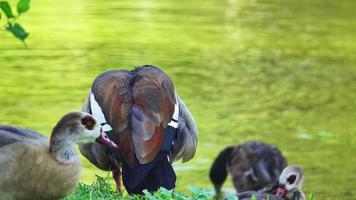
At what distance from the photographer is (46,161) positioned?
5910 mm

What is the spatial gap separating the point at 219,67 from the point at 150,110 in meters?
15.0

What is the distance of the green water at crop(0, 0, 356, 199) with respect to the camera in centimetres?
1681

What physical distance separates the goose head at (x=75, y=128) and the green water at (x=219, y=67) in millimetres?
6957

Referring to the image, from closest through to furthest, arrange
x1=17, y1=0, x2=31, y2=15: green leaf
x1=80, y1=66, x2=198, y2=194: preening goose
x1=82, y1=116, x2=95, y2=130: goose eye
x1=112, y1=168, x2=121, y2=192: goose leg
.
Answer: x1=17, y1=0, x2=31, y2=15: green leaf, x1=82, y1=116, x2=95, y2=130: goose eye, x1=80, y1=66, x2=198, y2=194: preening goose, x1=112, y1=168, x2=121, y2=192: goose leg

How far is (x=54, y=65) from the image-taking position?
71.7ft

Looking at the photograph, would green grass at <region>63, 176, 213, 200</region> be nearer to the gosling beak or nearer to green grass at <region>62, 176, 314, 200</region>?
green grass at <region>62, 176, 314, 200</region>

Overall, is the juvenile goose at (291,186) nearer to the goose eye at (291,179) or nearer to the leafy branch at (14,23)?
the goose eye at (291,179)

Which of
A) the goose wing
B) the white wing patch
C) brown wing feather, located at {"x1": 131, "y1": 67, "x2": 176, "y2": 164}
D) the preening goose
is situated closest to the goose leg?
the preening goose

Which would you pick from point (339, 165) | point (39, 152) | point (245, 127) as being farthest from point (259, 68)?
point (39, 152)

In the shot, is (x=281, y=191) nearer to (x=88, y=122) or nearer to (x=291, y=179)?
(x=291, y=179)

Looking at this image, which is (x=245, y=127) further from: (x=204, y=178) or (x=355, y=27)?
(x=355, y=27)

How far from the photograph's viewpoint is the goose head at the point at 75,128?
5949 mm

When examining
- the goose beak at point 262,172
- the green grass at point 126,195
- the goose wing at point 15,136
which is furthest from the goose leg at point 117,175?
the goose beak at point 262,172

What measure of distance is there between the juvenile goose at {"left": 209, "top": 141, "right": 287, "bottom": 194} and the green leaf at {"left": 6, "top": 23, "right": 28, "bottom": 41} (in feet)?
32.1
